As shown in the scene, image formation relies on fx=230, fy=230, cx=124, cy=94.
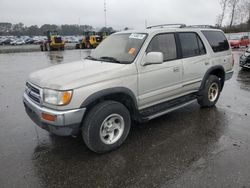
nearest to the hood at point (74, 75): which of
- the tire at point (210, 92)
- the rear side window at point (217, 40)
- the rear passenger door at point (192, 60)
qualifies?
the rear passenger door at point (192, 60)

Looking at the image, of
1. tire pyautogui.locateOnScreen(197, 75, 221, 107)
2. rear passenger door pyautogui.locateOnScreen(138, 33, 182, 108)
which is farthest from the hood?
tire pyautogui.locateOnScreen(197, 75, 221, 107)

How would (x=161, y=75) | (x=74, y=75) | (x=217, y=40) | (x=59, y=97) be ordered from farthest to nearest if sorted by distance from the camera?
(x=217, y=40)
(x=161, y=75)
(x=74, y=75)
(x=59, y=97)

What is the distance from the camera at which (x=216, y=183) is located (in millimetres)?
2900

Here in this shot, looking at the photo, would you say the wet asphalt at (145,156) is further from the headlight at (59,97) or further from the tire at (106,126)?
the headlight at (59,97)

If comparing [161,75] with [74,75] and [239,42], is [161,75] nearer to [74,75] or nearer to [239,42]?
[74,75]

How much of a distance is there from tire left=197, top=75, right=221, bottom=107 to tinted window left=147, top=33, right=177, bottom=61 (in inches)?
53.6

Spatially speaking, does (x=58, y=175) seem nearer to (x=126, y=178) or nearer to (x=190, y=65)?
(x=126, y=178)

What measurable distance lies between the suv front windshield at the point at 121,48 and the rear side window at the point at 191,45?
100 cm

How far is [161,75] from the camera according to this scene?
165 inches

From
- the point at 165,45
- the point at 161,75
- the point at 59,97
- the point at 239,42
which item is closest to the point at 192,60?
the point at 165,45

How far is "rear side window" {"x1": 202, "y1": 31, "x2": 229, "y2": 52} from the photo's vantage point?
539 cm

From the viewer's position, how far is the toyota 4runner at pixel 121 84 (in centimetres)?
322

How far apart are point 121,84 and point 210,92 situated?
2.97 m

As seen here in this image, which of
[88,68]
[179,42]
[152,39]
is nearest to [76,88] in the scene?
[88,68]
